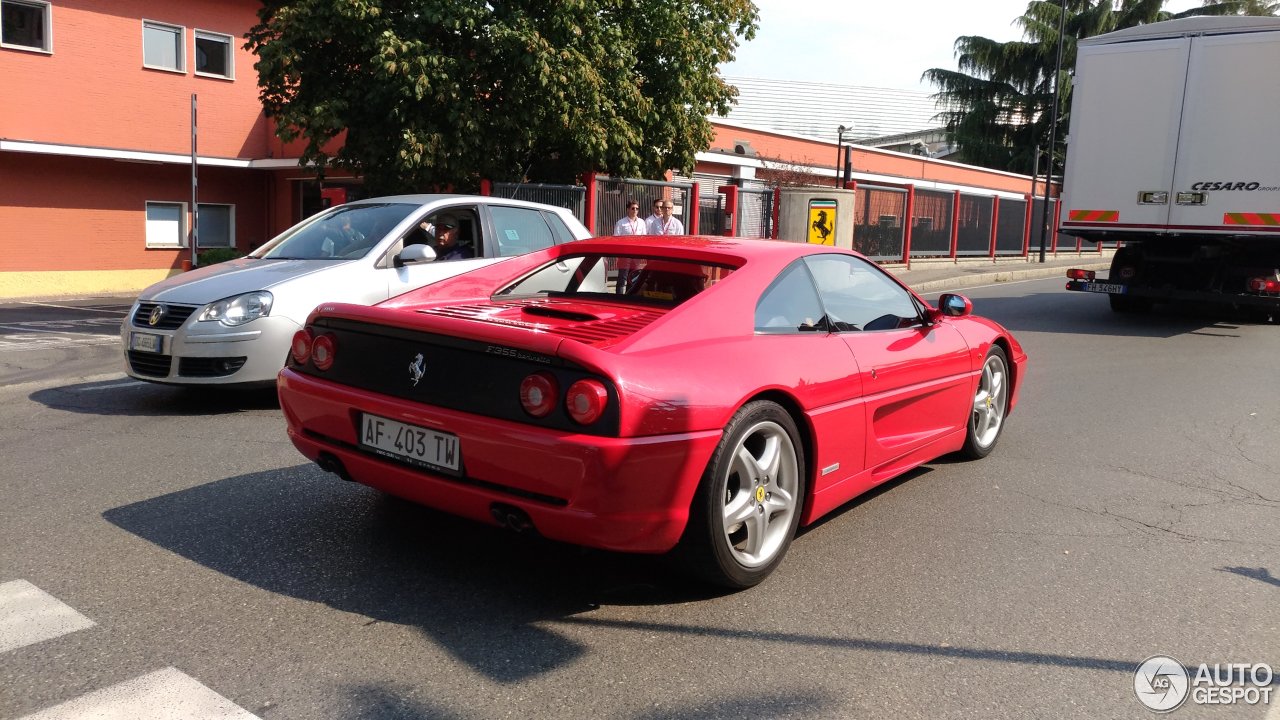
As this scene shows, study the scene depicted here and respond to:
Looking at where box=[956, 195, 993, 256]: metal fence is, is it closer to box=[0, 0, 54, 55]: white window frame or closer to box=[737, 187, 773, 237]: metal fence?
box=[737, 187, 773, 237]: metal fence

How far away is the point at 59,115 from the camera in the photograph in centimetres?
2016

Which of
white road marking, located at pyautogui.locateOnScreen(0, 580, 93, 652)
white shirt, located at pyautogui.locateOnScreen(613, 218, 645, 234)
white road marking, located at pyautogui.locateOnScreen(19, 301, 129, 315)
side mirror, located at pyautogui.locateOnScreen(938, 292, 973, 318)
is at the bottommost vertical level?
white road marking, located at pyautogui.locateOnScreen(19, 301, 129, 315)

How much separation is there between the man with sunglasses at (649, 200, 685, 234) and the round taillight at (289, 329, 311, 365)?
1146 cm

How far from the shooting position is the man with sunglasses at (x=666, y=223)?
1543 centimetres

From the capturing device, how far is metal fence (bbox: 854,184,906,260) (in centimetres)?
2347

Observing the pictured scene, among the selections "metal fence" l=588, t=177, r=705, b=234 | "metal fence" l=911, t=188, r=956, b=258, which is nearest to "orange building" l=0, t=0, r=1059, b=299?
"metal fence" l=588, t=177, r=705, b=234

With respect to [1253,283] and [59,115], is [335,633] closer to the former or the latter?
[1253,283]

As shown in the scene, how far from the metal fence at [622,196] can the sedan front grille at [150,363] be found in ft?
33.7

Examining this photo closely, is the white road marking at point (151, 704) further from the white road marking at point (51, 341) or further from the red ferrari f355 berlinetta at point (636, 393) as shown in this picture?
the white road marking at point (51, 341)

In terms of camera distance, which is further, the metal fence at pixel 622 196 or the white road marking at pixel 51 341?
the metal fence at pixel 622 196

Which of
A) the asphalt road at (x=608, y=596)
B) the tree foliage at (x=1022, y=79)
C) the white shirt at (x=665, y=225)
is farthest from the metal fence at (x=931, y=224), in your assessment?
the tree foliage at (x=1022, y=79)

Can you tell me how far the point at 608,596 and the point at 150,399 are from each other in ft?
16.8

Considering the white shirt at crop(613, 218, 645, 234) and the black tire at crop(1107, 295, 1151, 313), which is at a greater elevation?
the white shirt at crop(613, 218, 645, 234)

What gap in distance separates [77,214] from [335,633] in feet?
69.6
